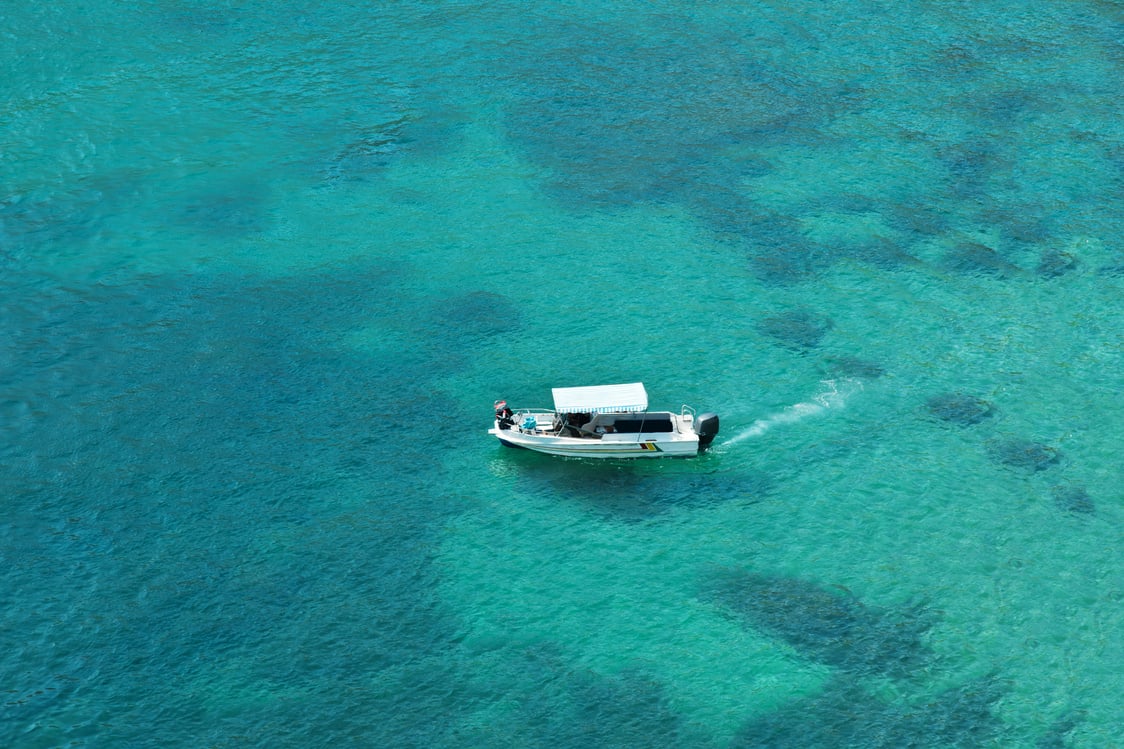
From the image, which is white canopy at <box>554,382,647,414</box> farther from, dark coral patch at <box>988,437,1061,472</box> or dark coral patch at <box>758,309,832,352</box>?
dark coral patch at <box>988,437,1061,472</box>

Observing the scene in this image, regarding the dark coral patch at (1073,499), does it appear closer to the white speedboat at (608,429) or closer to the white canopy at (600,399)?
the white speedboat at (608,429)

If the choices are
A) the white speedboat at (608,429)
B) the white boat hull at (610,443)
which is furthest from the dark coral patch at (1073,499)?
Result: the white boat hull at (610,443)

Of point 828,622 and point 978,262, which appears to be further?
point 978,262

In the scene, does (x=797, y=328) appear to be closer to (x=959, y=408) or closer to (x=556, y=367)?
(x=959, y=408)

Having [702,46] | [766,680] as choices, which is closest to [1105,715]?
[766,680]

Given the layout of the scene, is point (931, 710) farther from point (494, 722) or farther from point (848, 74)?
point (848, 74)

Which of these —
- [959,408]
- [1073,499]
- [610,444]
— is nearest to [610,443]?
[610,444]

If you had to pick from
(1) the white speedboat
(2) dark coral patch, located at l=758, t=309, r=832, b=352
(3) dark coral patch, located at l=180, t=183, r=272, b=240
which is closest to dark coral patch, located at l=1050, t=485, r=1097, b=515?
(2) dark coral patch, located at l=758, t=309, r=832, b=352
